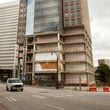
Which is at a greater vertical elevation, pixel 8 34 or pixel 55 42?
pixel 8 34

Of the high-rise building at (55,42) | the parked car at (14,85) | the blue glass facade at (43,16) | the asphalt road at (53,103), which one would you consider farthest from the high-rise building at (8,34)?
the asphalt road at (53,103)

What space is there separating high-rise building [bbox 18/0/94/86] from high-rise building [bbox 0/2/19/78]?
77469mm

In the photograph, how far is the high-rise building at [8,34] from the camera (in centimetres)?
15488

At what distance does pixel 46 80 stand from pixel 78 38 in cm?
2089

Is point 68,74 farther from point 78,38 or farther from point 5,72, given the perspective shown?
point 5,72

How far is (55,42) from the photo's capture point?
242 ft

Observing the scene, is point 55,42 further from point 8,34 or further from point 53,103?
point 8,34

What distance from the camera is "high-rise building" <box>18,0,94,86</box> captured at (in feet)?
234

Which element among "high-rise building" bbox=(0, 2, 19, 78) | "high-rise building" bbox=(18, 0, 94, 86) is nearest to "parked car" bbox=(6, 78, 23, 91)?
"high-rise building" bbox=(18, 0, 94, 86)

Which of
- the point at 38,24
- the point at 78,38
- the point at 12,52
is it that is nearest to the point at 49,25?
the point at 38,24

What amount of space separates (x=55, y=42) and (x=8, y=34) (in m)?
94.5

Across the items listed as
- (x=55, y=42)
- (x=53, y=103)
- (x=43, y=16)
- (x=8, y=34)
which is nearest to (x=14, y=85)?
(x=53, y=103)

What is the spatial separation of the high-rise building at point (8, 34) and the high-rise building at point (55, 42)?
77.5 meters

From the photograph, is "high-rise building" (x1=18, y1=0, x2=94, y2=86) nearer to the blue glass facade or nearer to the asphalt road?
the blue glass facade
